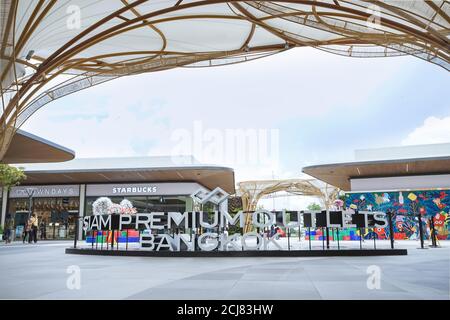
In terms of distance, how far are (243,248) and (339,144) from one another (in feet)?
90.2

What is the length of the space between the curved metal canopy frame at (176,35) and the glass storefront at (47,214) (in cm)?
1618

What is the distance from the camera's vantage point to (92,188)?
32.8 metres

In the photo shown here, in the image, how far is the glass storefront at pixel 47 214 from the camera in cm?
3316

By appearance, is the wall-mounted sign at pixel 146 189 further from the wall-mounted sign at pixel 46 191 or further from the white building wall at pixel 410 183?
the white building wall at pixel 410 183

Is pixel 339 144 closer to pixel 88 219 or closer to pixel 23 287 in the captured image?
pixel 88 219

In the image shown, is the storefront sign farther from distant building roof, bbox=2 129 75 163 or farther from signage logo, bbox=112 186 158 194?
signage logo, bbox=112 186 158 194

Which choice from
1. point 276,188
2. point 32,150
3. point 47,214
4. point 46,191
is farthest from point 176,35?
point 276,188

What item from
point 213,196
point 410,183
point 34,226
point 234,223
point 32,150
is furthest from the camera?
point 410,183

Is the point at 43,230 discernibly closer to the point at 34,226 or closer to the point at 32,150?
the point at 34,226

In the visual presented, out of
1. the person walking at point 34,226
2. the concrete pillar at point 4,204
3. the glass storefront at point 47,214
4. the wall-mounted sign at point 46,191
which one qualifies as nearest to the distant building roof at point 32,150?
the person walking at point 34,226

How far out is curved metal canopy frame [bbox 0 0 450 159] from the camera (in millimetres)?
12695

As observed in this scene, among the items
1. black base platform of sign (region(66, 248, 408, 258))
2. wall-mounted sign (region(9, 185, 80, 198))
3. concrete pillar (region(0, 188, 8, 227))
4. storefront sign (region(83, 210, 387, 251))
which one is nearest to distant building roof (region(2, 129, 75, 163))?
wall-mounted sign (region(9, 185, 80, 198))

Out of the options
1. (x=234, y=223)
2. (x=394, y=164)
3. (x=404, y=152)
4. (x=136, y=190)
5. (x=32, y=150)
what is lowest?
(x=234, y=223)

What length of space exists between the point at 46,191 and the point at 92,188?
165 inches
